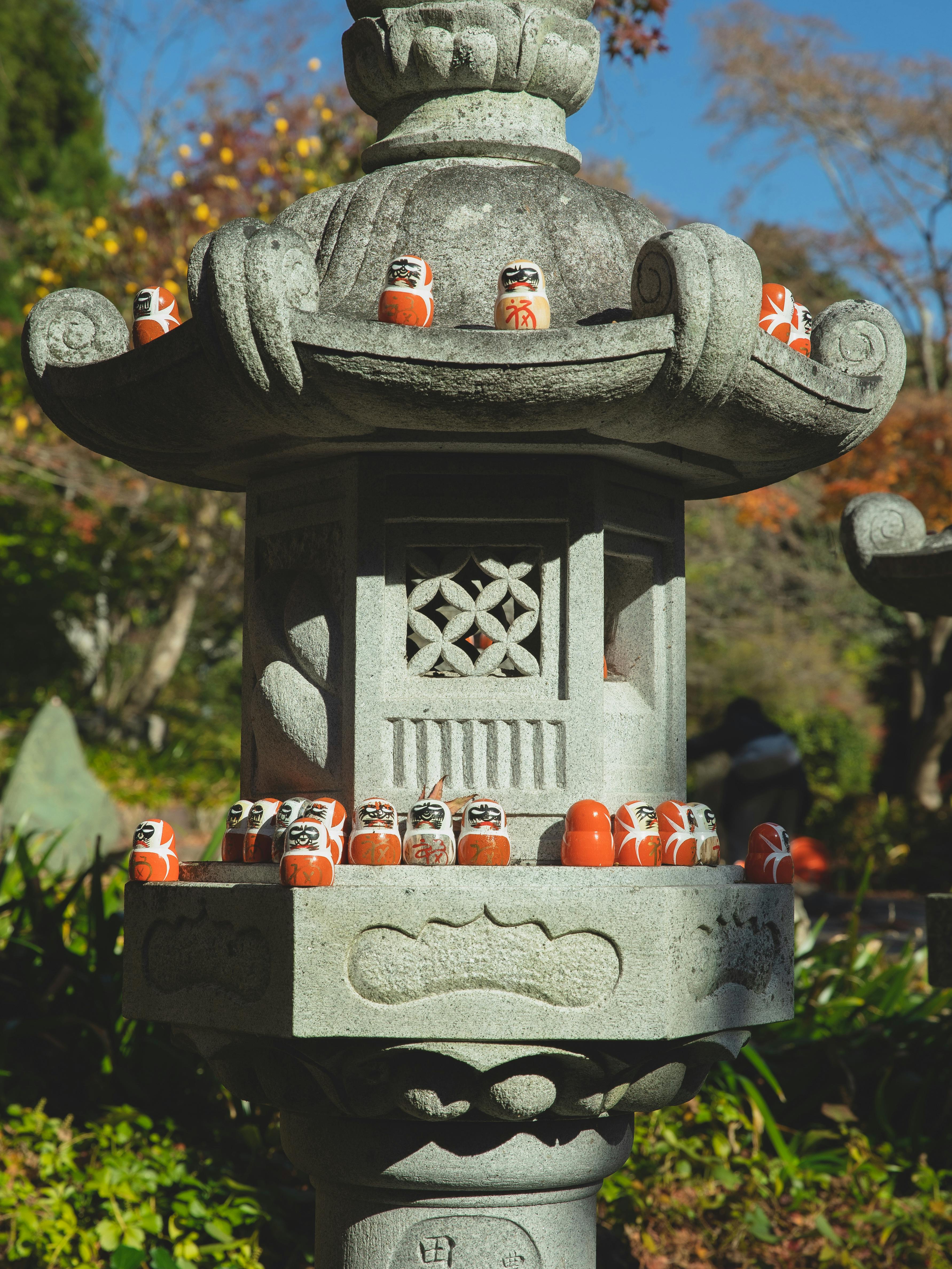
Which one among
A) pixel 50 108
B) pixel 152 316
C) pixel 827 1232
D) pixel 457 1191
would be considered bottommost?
pixel 827 1232

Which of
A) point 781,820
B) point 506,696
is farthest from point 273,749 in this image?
point 781,820

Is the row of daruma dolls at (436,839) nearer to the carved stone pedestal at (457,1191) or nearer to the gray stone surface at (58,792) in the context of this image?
the carved stone pedestal at (457,1191)

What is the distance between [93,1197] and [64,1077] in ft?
2.09

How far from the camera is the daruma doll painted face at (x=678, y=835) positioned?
2.82 m

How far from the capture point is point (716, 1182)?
4.27 m

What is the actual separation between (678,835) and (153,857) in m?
1.25

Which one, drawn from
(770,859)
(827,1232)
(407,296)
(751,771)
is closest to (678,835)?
(770,859)

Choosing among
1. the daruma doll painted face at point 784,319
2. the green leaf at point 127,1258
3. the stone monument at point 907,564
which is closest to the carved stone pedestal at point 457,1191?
the green leaf at point 127,1258

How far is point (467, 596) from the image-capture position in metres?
2.86

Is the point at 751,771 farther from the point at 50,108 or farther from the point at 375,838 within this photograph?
the point at 50,108

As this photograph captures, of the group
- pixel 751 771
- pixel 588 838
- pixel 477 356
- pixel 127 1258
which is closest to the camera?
pixel 477 356

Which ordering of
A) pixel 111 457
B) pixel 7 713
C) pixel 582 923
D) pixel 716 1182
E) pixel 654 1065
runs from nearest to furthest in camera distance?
pixel 582 923 → pixel 654 1065 → pixel 111 457 → pixel 716 1182 → pixel 7 713

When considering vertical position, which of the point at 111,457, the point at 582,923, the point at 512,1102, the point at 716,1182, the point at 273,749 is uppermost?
the point at 111,457

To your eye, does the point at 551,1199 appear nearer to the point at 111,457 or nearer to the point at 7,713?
the point at 111,457
